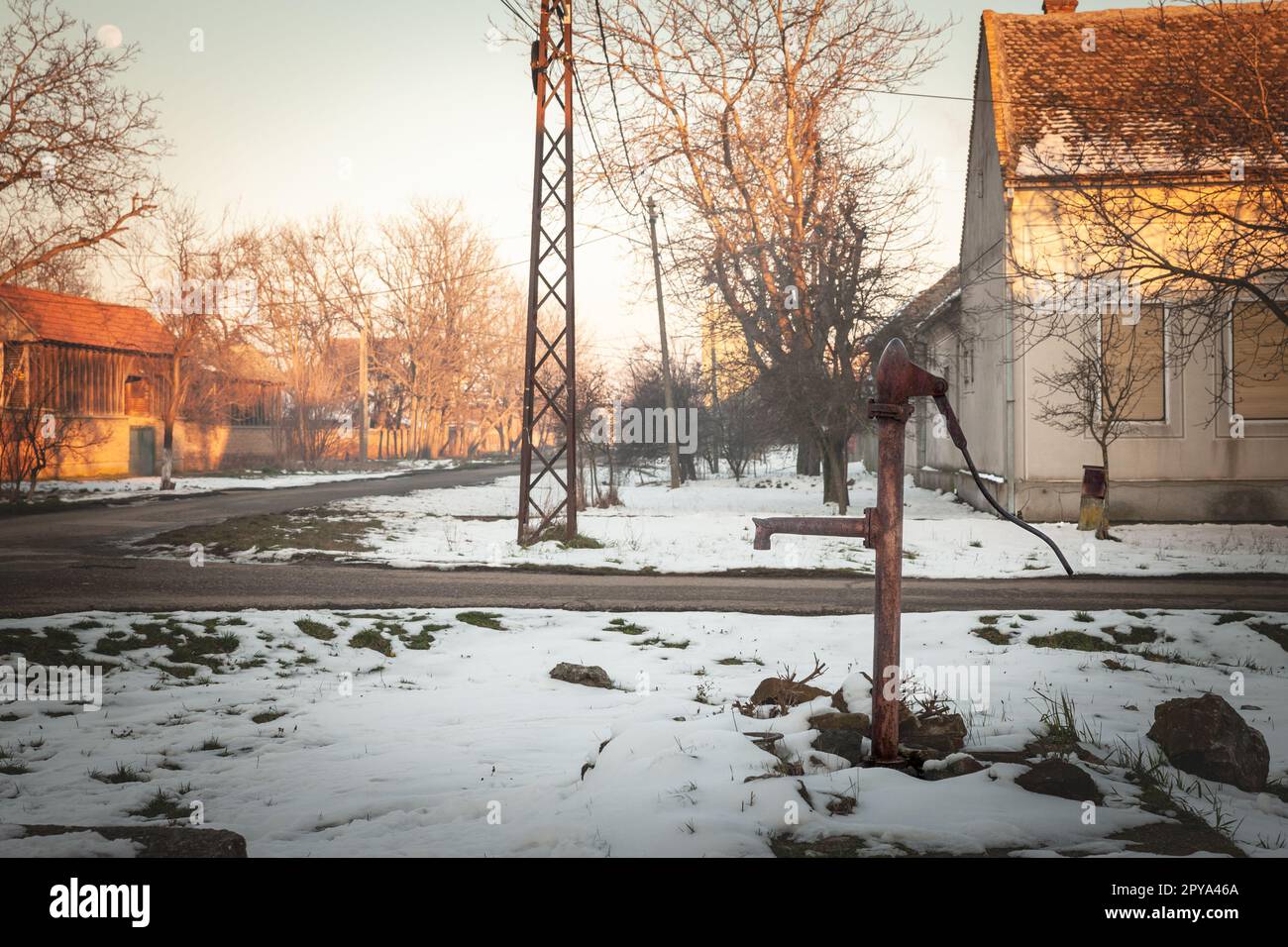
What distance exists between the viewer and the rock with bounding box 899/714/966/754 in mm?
4301

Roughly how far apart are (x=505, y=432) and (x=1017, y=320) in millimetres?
69805

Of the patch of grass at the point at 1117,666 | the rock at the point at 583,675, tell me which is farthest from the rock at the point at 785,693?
the patch of grass at the point at 1117,666

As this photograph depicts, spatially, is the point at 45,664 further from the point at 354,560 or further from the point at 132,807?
the point at 354,560

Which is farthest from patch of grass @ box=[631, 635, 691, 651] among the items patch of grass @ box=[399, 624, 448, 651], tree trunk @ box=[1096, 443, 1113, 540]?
tree trunk @ box=[1096, 443, 1113, 540]

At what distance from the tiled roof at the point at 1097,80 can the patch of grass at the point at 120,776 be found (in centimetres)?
1116

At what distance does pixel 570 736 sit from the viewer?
503cm

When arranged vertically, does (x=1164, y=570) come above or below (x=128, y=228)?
below

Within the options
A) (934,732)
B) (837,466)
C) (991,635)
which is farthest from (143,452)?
(934,732)

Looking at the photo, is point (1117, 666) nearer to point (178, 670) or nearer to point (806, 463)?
point (178, 670)

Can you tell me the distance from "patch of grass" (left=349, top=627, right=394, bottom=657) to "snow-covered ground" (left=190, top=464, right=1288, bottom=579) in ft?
16.8

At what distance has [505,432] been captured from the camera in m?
83.9

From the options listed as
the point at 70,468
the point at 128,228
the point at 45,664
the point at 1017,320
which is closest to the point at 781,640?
the point at 45,664

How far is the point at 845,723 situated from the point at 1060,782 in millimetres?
1027

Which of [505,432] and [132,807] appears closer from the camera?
[132,807]
